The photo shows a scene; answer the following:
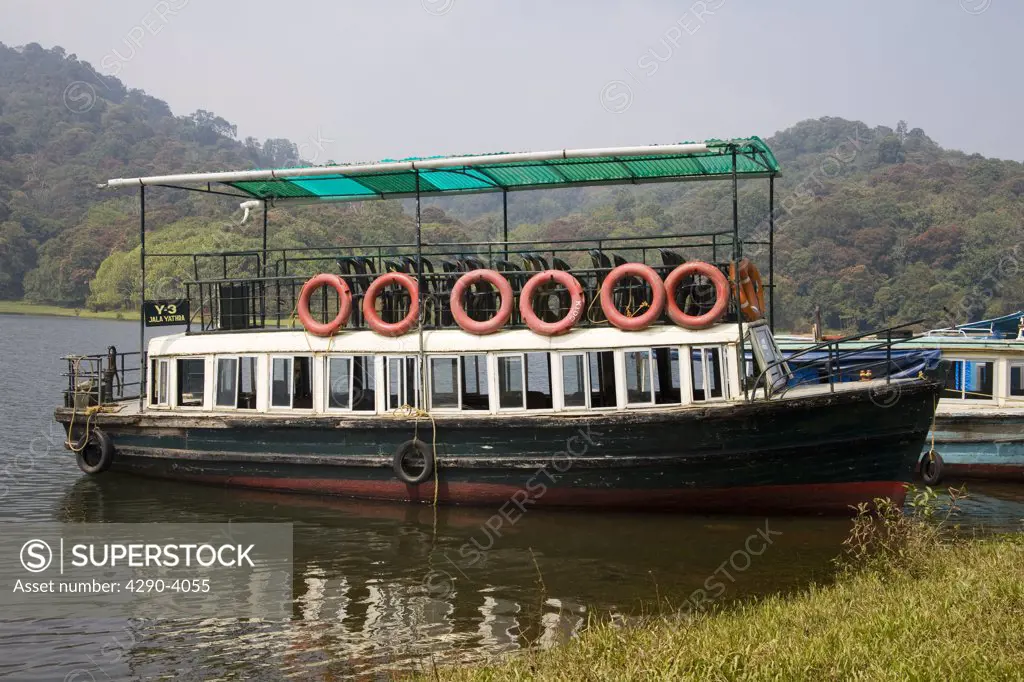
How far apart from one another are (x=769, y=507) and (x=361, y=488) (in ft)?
19.9

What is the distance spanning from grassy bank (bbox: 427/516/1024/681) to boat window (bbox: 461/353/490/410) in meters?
6.47

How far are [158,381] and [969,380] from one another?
592 inches

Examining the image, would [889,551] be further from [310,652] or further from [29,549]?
[29,549]

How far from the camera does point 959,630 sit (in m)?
8.12

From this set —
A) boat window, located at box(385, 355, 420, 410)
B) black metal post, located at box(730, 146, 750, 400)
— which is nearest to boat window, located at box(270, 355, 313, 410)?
boat window, located at box(385, 355, 420, 410)

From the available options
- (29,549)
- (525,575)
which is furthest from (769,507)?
(29,549)

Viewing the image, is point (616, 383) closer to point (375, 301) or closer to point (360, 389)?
point (375, 301)

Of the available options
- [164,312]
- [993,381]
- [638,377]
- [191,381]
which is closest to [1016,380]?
[993,381]

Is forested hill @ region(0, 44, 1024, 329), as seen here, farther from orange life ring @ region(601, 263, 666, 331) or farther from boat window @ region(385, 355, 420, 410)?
boat window @ region(385, 355, 420, 410)

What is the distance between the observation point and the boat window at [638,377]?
584 inches

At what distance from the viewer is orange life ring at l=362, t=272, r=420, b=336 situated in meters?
15.6

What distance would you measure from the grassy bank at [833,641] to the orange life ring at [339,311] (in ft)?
24.6

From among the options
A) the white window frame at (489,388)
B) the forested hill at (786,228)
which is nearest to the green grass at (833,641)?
the white window frame at (489,388)

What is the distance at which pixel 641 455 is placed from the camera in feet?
47.1
